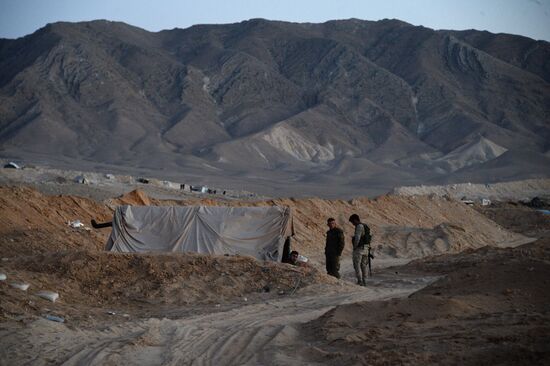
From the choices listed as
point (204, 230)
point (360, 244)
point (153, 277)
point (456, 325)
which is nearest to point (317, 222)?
point (204, 230)

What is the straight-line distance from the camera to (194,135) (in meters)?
116

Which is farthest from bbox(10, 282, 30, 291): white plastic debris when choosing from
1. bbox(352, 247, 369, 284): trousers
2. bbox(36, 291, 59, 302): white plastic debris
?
bbox(352, 247, 369, 284): trousers

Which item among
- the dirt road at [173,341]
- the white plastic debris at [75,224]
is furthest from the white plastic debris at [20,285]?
the white plastic debris at [75,224]

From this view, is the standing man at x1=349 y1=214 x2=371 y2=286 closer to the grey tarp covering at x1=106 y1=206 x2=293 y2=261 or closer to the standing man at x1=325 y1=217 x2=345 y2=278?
the standing man at x1=325 y1=217 x2=345 y2=278

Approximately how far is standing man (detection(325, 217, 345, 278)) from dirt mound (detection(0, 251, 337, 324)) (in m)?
0.98

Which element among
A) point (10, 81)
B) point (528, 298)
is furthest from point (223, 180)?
point (528, 298)

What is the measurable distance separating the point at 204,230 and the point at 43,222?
7405 mm

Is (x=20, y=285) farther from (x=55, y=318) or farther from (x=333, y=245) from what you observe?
(x=333, y=245)

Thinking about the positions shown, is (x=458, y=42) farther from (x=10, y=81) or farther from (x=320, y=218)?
(x=320, y=218)

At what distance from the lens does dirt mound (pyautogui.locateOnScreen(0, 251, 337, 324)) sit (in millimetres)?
14547

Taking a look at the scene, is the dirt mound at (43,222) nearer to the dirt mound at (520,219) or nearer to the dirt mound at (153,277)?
the dirt mound at (153,277)

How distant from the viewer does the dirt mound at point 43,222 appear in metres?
21.6

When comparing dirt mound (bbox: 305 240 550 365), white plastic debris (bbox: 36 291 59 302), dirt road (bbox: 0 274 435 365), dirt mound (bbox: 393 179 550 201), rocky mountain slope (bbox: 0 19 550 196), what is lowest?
dirt mound (bbox: 393 179 550 201)

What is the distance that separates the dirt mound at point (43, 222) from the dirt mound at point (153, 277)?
501 centimetres
